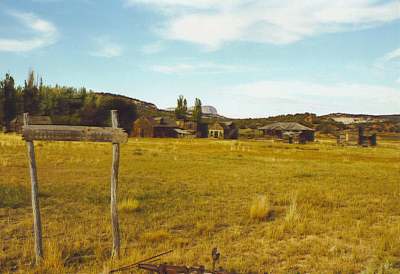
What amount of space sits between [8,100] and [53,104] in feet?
25.8

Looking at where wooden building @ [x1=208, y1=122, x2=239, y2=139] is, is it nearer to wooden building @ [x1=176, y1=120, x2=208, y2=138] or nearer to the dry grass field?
wooden building @ [x1=176, y1=120, x2=208, y2=138]

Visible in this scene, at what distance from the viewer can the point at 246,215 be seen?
915cm

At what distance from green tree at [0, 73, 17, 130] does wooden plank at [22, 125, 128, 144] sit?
216 ft

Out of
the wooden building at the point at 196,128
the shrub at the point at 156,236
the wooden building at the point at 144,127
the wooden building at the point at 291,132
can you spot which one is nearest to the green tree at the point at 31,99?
the wooden building at the point at 144,127

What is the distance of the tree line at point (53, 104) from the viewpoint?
6308 cm

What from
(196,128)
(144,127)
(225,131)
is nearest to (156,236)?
(144,127)

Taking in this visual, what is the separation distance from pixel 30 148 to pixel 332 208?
8195mm

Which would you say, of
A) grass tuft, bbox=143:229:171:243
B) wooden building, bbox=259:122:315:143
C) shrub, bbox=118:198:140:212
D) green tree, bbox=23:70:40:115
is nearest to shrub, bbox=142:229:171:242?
grass tuft, bbox=143:229:171:243

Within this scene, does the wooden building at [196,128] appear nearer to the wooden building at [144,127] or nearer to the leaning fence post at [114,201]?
the wooden building at [144,127]

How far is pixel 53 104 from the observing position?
6488cm

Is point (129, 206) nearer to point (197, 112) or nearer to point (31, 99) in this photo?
point (31, 99)

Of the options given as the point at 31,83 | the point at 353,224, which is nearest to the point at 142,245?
the point at 353,224

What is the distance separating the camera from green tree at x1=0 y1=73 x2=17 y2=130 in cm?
6234

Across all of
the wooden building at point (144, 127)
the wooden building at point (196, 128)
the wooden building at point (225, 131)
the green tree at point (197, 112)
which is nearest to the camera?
the wooden building at point (144, 127)
